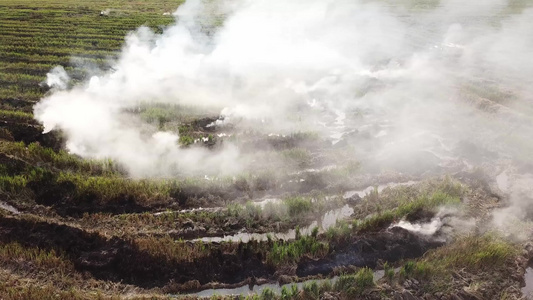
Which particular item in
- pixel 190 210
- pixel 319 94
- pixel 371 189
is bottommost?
pixel 371 189

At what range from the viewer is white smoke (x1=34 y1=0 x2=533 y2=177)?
1270 cm

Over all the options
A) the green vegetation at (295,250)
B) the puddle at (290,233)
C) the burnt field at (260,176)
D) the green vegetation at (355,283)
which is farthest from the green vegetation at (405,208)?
the green vegetation at (355,283)

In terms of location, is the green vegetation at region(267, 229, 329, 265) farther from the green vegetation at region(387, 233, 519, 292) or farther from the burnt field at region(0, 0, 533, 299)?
the green vegetation at region(387, 233, 519, 292)

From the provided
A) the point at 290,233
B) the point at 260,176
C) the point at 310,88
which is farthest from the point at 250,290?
the point at 310,88

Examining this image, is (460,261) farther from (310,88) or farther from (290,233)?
(310,88)

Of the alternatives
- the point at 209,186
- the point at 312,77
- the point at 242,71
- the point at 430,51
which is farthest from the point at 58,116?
the point at 430,51

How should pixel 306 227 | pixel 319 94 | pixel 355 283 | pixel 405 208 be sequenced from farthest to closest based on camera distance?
1. pixel 319 94
2. pixel 405 208
3. pixel 306 227
4. pixel 355 283

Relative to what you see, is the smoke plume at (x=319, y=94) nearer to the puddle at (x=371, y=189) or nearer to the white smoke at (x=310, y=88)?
the white smoke at (x=310, y=88)

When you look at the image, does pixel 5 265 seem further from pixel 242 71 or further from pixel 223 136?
pixel 242 71

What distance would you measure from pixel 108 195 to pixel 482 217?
31.4ft

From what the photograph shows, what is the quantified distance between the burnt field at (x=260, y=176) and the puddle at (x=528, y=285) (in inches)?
1.6

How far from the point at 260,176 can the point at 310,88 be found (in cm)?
871

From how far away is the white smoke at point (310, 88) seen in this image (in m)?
12.7

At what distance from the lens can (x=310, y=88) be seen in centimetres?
1855
